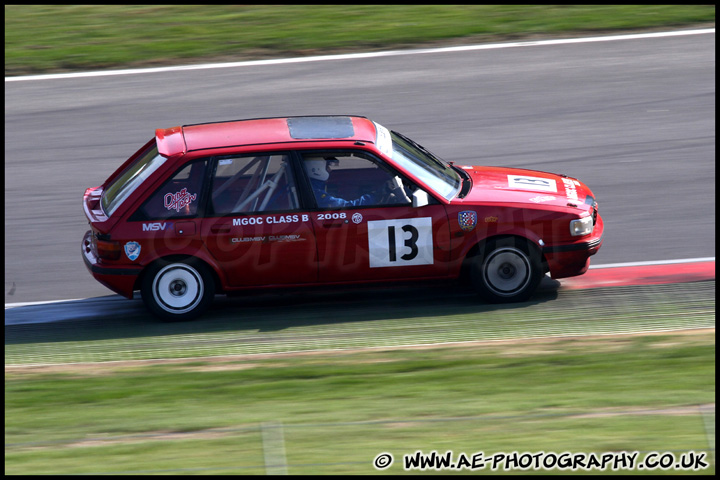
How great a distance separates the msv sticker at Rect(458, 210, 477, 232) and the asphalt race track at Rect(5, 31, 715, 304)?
2.09 meters

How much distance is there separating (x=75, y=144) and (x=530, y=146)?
6.19 meters

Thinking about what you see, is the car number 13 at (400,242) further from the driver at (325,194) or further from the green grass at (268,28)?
the green grass at (268,28)

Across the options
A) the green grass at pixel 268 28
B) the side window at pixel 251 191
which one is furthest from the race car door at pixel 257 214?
the green grass at pixel 268 28

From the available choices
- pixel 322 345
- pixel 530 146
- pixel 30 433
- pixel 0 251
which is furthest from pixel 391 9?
pixel 30 433

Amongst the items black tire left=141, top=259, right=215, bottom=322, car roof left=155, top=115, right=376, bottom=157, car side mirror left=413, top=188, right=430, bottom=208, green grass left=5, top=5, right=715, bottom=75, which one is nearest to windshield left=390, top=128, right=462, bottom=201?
car side mirror left=413, top=188, right=430, bottom=208

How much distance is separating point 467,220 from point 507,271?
626 millimetres

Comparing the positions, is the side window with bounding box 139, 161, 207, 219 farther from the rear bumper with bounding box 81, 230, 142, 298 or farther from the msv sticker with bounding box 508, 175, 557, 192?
the msv sticker with bounding box 508, 175, 557, 192

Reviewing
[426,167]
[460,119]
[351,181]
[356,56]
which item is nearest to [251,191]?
[351,181]

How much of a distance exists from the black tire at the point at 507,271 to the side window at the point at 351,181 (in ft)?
2.89

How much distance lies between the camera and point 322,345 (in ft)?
25.5

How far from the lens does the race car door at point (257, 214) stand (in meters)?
8.01

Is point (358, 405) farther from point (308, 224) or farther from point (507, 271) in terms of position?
point (507, 271)

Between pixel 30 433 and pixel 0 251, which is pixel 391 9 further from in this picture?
pixel 30 433

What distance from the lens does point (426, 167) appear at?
27.7ft
